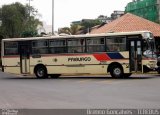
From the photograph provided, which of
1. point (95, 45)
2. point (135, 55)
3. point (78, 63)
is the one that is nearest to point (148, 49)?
point (135, 55)

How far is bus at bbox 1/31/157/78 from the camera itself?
83.8ft

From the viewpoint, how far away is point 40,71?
2950 cm

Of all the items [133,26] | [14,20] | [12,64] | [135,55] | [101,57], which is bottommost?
[12,64]

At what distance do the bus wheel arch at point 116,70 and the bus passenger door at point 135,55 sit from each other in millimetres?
711

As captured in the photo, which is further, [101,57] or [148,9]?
[148,9]

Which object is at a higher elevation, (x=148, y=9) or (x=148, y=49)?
(x=148, y=9)

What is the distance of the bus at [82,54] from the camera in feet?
83.8

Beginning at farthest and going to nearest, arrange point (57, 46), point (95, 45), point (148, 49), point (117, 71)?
point (57, 46) < point (95, 45) < point (117, 71) < point (148, 49)

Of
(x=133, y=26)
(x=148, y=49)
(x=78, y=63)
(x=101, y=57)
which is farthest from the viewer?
(x=133, y=26)

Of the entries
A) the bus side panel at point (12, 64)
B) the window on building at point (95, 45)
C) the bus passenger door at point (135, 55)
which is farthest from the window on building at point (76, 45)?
the bus side panel at point (12, 64)

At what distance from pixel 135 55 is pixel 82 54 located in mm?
3599

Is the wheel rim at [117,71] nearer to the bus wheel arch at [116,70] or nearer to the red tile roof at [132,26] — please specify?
the bus wheel arch at [116,70]

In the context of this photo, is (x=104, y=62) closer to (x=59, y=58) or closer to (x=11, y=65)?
(x=59, y=58)

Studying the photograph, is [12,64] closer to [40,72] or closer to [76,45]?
[40,72]
